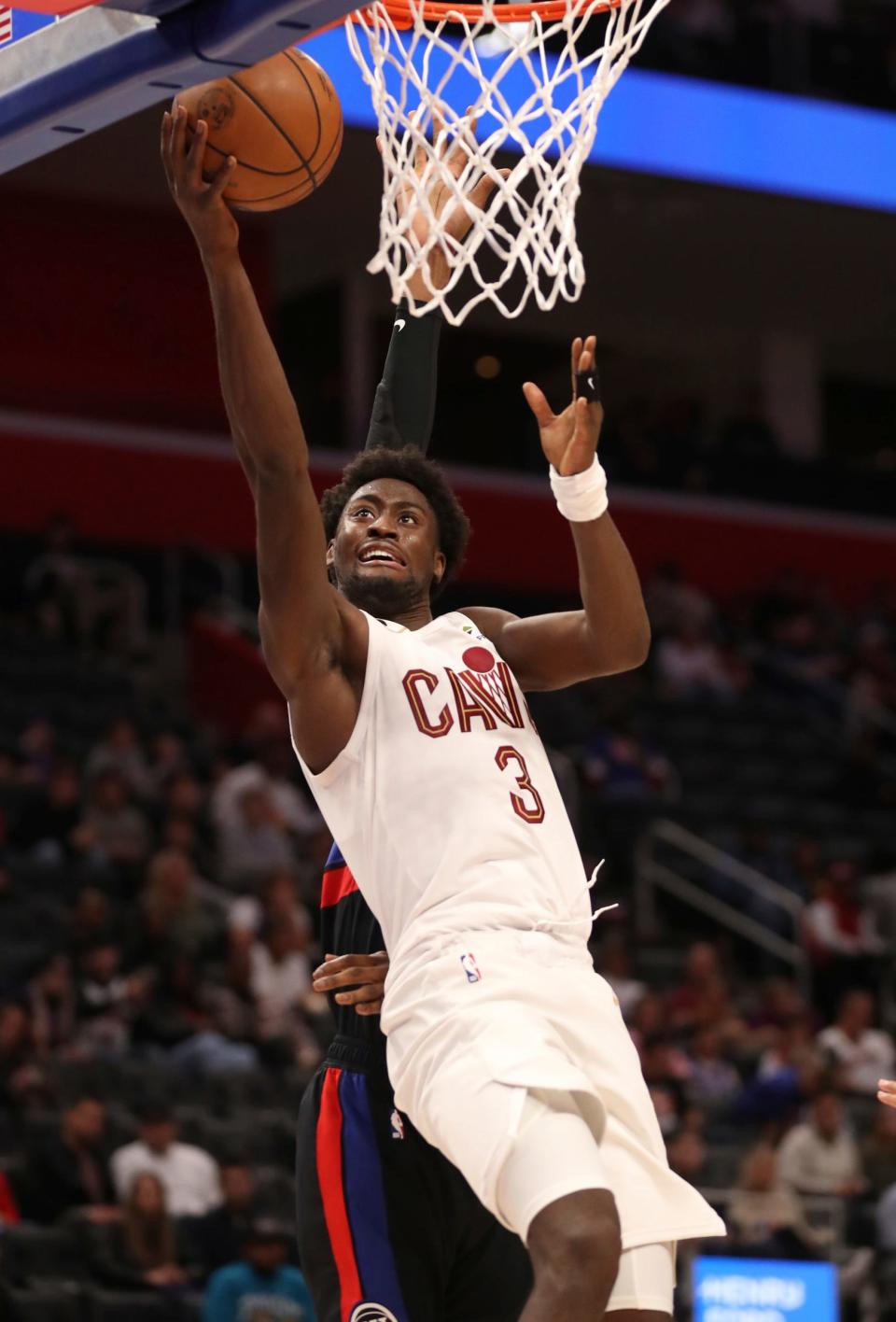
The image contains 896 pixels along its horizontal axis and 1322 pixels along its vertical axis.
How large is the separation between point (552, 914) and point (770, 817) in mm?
12579

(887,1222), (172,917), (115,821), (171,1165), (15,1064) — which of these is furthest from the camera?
(115,821)

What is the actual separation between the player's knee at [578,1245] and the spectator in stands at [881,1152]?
8.49 metres

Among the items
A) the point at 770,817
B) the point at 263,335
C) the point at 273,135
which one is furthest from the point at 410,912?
the point at 770,817

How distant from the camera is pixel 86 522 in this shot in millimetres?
18312

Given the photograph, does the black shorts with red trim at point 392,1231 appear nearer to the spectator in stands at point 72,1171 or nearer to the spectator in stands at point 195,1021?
the spectator in stands at point 72,1171

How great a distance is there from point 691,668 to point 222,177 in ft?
46.7

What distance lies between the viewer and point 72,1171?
9.95 meters

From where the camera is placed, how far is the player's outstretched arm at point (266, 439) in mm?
3928

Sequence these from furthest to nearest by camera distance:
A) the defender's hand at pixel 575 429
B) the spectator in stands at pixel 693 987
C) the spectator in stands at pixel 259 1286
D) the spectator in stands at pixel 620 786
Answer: the spectator in stands at pixel 620 786 → the spectator in stands at pixel 693 987 → the spectator in stands at pixel 259 1286 → the defender's hand at pixel 575 429

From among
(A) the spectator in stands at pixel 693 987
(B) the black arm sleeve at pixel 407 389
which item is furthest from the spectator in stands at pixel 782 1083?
(B) the black arm sleeve at pixel 407 389

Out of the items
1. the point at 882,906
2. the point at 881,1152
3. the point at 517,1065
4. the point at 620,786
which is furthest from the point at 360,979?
the point at 882,906

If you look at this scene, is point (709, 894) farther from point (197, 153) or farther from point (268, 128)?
point (197, 153)

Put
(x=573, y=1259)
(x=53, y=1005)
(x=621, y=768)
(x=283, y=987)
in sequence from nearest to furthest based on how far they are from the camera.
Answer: (x=573, y=1259) → (x=53, y=1005) → (x=283, y=987) → (x=621, y=768)

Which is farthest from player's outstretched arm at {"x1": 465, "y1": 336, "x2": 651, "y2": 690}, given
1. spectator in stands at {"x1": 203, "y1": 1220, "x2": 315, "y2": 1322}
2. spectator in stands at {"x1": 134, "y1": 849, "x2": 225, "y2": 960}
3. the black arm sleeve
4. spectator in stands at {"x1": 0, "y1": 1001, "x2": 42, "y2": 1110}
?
spectator in stands at {"x1": 134, "y1": 849, "x2": 225, "y2": 960}
